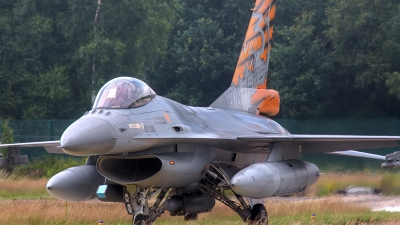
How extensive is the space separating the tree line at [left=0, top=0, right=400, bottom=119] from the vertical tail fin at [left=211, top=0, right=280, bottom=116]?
15806 millimetres

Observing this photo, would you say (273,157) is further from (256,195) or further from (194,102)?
(194,102)

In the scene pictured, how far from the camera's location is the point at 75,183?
37.8 ft

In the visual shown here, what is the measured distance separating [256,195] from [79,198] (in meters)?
2.76

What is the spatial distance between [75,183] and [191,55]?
28.2 m

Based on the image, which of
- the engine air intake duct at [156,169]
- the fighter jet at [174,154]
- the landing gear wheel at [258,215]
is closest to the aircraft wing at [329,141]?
the fighter jet at [174,154]

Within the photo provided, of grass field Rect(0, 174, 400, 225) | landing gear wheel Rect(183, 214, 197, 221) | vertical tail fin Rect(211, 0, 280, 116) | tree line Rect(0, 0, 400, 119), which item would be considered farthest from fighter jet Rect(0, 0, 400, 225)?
tree line Rect(0, 0, 400, 119)

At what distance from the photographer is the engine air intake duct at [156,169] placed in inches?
424

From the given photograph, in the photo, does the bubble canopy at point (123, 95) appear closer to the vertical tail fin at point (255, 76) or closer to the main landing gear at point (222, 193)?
the main landing gear at point (222, 193)

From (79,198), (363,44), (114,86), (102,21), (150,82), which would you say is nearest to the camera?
(114,86)

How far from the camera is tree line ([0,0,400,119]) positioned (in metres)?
31.9

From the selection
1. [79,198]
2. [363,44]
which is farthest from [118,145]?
[363,44]

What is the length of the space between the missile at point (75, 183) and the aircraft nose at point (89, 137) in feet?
5.18

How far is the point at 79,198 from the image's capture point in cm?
1173

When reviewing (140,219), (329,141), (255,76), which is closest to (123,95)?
(140,219)
